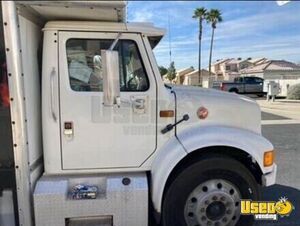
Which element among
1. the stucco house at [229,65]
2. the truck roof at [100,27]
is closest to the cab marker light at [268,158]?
the truck roof at [100,27]

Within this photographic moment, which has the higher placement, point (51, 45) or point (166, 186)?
point (51, 45)

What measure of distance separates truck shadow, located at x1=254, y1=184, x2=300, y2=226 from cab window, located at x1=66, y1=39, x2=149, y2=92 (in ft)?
7.32

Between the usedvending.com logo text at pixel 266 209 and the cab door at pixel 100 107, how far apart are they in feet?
3.78

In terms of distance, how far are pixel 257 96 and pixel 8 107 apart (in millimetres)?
26895

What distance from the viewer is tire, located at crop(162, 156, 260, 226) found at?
11.0ft

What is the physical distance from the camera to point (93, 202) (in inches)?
126

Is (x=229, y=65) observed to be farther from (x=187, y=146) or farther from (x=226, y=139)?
(x=187, y=146)

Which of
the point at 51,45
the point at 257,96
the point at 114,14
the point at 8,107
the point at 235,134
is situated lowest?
the point at 257,96


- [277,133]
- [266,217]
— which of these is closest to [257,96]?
[277,133]

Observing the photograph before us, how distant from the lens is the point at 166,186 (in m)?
3.38

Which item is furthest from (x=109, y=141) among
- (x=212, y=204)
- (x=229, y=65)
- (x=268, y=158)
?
(x=229, y=65)

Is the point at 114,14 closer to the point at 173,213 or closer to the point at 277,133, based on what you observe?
the point at 173,213

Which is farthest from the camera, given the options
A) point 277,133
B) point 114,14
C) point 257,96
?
point 257,96

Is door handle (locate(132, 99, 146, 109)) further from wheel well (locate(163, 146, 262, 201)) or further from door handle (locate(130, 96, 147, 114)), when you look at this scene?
wheel well (locate(163, 146, 262, 201))
